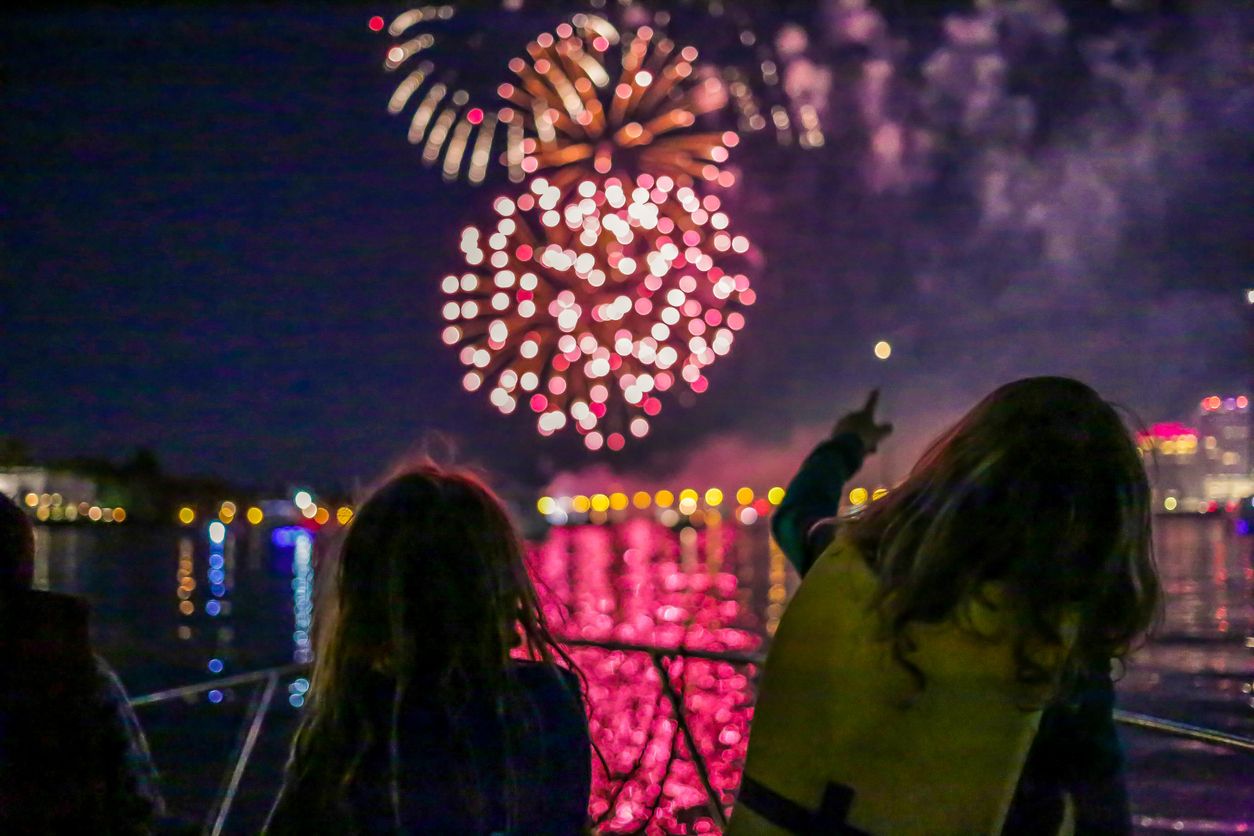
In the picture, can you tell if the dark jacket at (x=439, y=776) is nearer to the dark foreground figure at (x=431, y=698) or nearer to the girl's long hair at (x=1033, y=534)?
the dark foreground figure at (x=431, y=698)

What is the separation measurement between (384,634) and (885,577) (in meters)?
0.84

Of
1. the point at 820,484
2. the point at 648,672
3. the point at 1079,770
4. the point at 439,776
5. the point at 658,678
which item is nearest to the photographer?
the point at 1079,770

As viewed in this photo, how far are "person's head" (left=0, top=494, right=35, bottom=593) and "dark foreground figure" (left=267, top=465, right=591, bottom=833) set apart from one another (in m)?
0.79

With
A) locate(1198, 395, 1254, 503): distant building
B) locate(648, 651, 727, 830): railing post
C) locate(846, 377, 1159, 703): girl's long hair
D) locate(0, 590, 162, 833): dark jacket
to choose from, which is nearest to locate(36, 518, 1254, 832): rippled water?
locate(648, 651, 727, 830): railing post

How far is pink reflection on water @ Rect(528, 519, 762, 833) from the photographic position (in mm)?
4562

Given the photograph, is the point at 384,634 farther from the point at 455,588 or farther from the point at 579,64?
the point at 579,64

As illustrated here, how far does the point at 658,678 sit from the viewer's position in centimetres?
1005

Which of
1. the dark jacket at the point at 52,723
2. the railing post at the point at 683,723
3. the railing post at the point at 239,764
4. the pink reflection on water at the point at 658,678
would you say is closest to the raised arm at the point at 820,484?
the pink reflection on water at the point at 658,678

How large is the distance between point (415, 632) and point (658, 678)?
835cm

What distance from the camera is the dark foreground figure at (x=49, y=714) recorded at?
2.35 metres

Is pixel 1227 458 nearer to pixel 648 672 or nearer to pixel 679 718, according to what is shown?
pixel 648 672

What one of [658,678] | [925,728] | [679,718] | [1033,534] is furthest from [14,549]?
[658,678]

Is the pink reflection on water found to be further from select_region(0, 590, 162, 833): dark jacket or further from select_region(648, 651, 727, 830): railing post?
select_region(0, 590, 162, 833): dark jacket

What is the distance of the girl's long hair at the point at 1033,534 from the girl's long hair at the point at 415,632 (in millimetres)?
634
